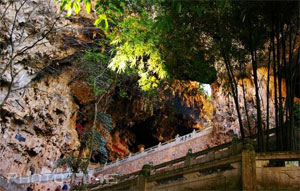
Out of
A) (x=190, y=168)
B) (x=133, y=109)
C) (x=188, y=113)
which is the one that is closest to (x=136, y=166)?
(x=133, y=109)

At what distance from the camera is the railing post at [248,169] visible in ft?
13.0

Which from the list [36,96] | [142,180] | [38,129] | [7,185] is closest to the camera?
[142,180]

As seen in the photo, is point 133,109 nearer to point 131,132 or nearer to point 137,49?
point 131,132

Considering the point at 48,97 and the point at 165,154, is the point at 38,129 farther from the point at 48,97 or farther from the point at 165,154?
the point at 165,154

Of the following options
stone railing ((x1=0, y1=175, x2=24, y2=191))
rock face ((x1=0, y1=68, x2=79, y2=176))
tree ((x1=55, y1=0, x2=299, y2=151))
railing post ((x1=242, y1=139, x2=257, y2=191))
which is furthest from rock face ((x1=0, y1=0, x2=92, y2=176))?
railing post ((x1=242, y1=139, x2=257, y2=191))

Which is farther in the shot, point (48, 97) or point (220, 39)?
point (48, 97)

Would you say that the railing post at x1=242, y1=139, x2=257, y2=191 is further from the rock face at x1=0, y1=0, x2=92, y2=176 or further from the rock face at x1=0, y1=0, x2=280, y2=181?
the rock face at x1=0, y1=0, x2=92, y2=176

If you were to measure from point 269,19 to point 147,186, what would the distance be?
3.91 meters

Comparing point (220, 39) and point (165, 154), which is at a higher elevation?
point (220, 39)

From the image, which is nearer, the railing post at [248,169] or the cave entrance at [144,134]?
the railing post at [248,169]

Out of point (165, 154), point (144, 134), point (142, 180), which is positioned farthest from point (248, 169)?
point (144, 134)

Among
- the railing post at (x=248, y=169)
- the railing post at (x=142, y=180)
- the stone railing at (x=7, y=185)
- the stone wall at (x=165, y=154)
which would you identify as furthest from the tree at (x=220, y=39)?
the stone wall at (x=165, y=154)

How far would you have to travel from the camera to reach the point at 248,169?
160 inches

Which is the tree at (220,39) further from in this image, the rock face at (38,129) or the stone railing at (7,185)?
the rock face at (38,129)
